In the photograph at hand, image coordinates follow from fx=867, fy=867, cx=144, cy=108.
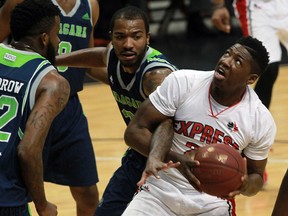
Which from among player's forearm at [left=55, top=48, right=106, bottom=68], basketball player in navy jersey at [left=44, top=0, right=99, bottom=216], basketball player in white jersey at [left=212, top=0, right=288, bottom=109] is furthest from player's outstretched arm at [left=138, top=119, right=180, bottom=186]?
basketball player in white jersey at [left=212, top=0, right=288, bottom=109]

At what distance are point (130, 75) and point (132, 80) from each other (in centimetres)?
5

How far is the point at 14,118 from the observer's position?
13.6 ft

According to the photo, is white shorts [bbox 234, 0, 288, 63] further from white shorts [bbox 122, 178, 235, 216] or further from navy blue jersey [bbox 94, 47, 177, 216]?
white shorts [bbox 122, 178, 235, 216]

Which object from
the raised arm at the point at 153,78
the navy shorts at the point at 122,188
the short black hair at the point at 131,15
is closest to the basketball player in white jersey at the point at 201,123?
the raised arm at the point at 153,78

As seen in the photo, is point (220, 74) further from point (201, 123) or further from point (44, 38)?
point (44, 38)

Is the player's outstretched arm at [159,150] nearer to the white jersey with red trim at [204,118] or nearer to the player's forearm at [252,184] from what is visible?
the white jersey with red trim at [204,118]

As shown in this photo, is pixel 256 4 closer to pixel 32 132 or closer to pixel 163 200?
pixel 163 200

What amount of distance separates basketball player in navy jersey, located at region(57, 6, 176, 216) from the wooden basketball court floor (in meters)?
1.58

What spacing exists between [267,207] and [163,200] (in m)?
2.29

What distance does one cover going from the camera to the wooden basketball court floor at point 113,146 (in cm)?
679

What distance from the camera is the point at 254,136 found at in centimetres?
454

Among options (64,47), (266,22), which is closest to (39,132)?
(64,47)

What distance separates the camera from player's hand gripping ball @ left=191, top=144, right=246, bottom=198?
416cm

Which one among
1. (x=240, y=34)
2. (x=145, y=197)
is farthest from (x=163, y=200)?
(x=240, y=34)
